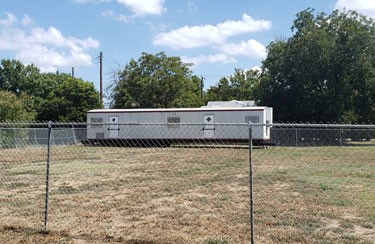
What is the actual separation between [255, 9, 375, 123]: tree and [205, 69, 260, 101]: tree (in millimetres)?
20701

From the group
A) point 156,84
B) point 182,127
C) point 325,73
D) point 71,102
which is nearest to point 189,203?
point 182,127

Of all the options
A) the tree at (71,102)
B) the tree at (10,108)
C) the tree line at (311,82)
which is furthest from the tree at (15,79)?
the tree at (10,108)

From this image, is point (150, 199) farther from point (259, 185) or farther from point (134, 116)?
point (134, 116)

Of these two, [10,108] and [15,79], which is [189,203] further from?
[15,79]

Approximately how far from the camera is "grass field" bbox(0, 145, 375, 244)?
6480 millimetres

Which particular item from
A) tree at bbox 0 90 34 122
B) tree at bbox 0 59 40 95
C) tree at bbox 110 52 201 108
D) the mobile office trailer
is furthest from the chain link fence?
tree at bbox 0 59 40 95

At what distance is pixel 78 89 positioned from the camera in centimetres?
3988

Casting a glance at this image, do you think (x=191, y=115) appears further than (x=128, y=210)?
Yes

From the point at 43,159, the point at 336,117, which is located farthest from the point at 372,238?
the point at 336,117

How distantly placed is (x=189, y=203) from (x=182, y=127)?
19.2 metres

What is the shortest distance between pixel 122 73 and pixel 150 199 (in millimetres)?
40396

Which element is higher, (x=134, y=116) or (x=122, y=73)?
(x=122, y=73)

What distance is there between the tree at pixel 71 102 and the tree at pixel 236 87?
20.2 meters

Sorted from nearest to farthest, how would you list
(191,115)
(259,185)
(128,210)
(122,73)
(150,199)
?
1. (128,210)
2. (150,199)
3. (259,185)
4. (191,115)
5. (122,73)
